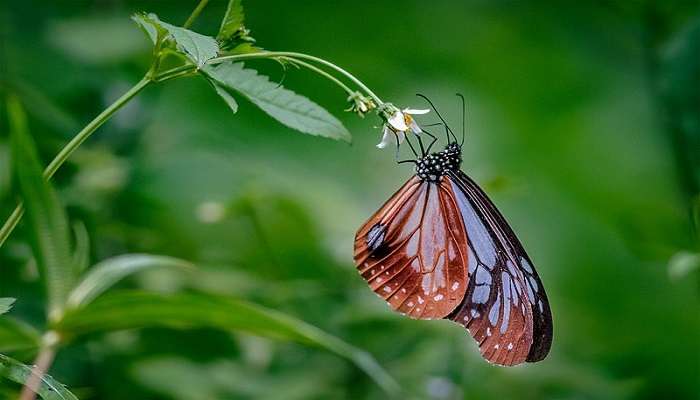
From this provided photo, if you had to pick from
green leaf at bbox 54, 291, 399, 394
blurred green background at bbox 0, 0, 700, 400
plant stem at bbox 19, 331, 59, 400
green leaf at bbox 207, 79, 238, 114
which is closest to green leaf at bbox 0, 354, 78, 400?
plant stem at bbox 19, 331, 59, 400

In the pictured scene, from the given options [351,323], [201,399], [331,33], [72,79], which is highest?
[331,33]

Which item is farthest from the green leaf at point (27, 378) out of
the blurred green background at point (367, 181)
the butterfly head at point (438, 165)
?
the butterfly head at point (438, 165)

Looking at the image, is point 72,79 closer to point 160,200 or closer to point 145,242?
point 160,200

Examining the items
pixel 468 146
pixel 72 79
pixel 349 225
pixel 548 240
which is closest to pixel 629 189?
pixel 548 240

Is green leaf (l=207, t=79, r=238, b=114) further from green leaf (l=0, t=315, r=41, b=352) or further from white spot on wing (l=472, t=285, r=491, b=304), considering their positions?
white spot on wing (l=472, t=285, r=491, b=304)

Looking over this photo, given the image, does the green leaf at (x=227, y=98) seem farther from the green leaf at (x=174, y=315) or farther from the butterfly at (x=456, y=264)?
the butterfly at (x=456, y=264)

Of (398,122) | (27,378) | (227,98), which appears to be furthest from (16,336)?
(398,122)

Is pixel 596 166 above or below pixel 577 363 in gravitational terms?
above
